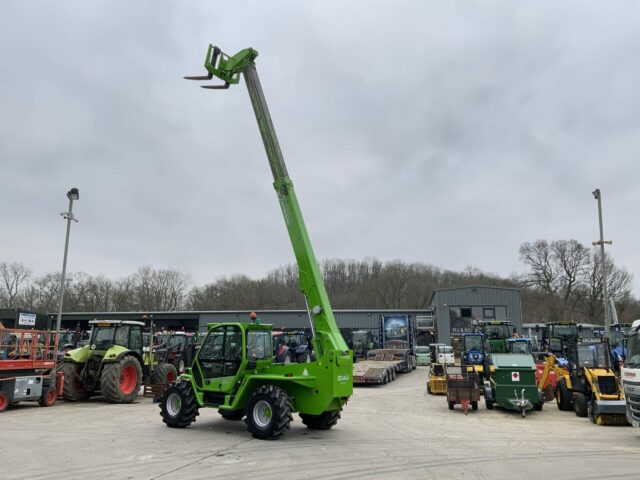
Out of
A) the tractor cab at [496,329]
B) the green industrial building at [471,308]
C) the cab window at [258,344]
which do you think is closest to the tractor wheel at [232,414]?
the cab window at [258,344]

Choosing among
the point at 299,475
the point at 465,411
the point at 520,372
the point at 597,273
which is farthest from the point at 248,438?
the point at 597,273

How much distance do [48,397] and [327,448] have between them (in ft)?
32.4

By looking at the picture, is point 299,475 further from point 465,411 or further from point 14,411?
point 14,411

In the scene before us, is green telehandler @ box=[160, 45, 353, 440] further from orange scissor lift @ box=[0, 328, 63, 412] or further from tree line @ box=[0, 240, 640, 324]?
tree line @ box=[0, 240, 640, 324]

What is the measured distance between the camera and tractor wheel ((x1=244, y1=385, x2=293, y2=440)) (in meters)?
8.73

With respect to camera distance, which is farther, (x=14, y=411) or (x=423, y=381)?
(x=423, y=381)

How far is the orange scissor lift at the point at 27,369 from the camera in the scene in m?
13.1

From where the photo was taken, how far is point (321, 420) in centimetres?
1001

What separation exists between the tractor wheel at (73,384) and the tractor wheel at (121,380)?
3.02ft

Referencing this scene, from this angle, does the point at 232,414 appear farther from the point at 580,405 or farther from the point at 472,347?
the point at 472,347

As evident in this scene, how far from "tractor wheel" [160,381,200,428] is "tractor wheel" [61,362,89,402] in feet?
20.7

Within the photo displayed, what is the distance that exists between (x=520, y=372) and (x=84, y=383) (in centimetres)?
1279

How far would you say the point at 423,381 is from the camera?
23.1 metres

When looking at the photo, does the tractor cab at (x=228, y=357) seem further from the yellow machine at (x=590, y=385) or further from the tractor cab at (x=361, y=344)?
the tractor cab at (x=361, y=344)
